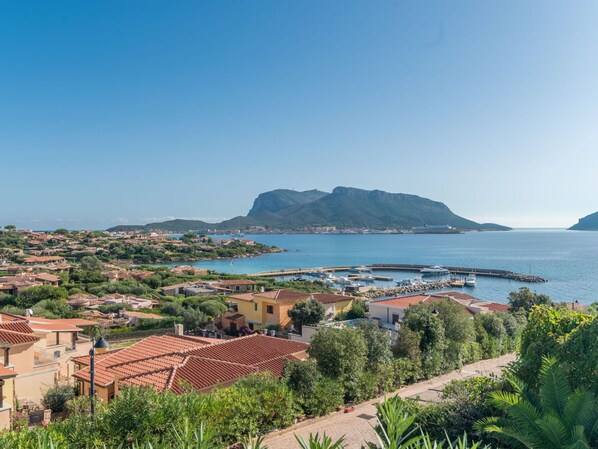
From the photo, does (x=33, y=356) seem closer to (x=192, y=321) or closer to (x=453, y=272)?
(x=192, y=321)

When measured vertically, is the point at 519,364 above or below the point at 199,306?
above

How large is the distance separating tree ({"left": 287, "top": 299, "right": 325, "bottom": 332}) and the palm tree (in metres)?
19.3

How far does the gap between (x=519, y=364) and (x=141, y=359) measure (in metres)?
10.0

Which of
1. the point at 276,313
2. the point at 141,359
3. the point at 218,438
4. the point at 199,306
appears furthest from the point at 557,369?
the point at 199,306

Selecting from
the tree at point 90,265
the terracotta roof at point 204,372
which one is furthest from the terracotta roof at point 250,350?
the tree at point 90,265

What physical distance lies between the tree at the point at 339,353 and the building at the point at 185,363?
1.42m

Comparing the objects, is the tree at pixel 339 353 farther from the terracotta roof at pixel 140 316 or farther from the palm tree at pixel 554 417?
the terracotta roof at pixel 140 316

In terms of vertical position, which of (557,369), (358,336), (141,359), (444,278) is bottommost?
(444,278)

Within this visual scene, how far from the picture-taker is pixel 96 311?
106 ft

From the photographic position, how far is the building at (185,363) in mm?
10672

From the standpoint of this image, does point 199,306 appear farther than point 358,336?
Yes

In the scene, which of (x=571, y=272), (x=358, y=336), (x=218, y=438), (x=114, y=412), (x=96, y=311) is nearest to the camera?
(x=114, y=412)

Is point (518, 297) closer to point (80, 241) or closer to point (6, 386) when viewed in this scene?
point (6, 386)

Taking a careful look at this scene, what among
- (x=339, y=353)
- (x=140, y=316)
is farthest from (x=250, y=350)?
(x=140, y=316)
